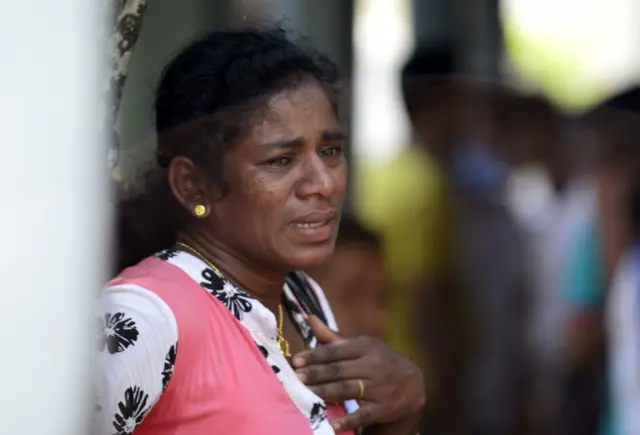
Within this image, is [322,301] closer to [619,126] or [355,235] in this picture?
[355,235]

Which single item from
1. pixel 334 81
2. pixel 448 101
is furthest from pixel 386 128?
pixel 334 81

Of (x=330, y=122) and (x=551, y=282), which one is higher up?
(x=330, y=122)

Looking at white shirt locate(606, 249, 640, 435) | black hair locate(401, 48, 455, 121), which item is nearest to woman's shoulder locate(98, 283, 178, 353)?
black hair locate(401, 48, 455, 121)

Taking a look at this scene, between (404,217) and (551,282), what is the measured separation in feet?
2.70

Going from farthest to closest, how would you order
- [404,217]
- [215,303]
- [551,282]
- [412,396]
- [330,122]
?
1. [551,282]
2. [404,217]
3. [412,396]
4. [330,122]
5. [215,303]

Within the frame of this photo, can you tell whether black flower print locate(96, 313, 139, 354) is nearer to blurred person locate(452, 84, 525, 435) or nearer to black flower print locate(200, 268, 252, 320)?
black flower print locate(200, 268, 252, 320)

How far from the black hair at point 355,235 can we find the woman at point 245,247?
0.13 metres

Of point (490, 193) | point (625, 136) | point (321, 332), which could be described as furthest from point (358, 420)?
point (625, 136)

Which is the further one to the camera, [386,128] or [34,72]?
[386,128]

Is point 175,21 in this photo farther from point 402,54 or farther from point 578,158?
point 578,158

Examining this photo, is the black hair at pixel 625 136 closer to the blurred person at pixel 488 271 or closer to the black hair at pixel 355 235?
the blurred person at pixel 488 271

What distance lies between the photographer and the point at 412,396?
1813 mm

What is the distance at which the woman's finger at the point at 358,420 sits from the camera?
165 centimetres

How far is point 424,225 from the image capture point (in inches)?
103
